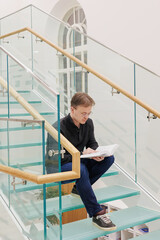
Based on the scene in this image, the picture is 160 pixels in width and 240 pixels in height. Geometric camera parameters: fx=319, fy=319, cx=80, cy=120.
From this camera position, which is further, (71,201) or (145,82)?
(145,82)

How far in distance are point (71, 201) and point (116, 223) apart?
411 mm

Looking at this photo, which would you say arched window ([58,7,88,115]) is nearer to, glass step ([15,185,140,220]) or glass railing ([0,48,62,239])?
glass railing ([0,48,62,239])

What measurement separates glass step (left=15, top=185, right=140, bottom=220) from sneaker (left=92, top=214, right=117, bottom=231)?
26cm

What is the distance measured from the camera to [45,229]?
78.5 inches

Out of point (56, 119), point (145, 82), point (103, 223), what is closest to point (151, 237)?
point (103, 223)

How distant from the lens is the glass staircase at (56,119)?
80.9 inches

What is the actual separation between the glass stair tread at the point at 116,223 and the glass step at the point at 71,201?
13cm

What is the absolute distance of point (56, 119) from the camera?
79.4 inches

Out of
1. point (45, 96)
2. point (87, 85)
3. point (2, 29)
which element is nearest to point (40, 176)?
point (45, 96)

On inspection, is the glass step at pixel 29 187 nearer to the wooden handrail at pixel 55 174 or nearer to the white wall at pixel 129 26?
the wooden handrail at pixel 55 174

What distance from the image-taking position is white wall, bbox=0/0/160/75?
436 cm

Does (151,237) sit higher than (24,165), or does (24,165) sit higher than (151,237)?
(24,165)

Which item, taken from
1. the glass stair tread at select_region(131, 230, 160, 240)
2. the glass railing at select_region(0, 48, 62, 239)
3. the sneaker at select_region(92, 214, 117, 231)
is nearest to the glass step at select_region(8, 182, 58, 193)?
the glass railing at select_region(0, 48, 62, 239)

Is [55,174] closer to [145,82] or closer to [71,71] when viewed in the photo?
[145,82]
